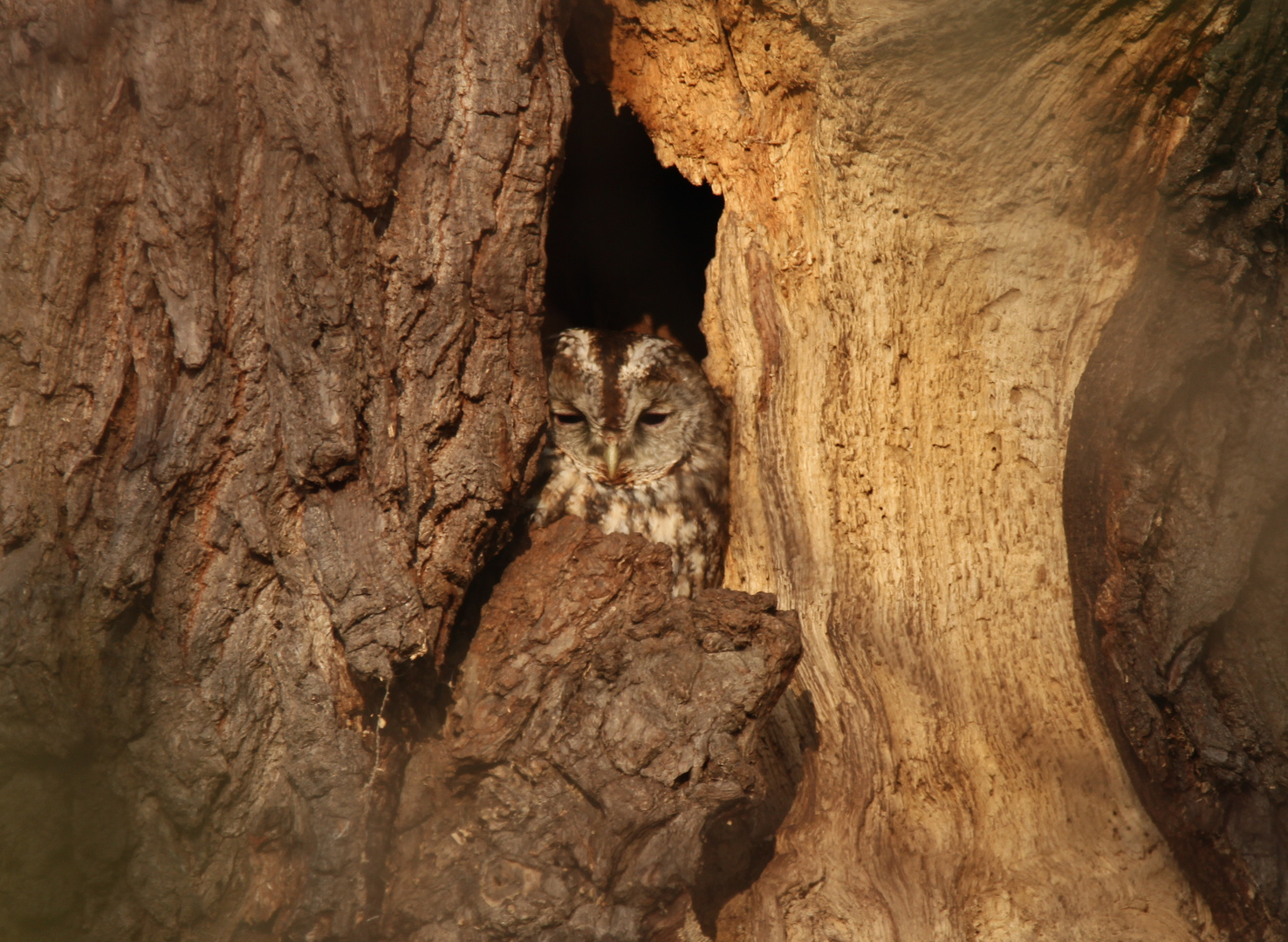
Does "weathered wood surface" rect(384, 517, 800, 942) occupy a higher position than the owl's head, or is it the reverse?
the owl's head

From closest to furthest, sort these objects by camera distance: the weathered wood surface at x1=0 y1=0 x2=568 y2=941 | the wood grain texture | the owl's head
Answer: the weathered wood surface at x1=0 y1=0 x2=568 y2=941 → the wood grain texture → the owl's head

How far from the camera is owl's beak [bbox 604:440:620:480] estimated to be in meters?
2.70

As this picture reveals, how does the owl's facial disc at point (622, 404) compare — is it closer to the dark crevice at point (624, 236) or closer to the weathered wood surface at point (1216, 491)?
the dark crevice at point (624, 236)

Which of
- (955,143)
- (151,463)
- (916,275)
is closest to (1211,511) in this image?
(916,275)

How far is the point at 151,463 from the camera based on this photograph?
5.23ft

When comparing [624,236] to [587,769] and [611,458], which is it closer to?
[611,458]

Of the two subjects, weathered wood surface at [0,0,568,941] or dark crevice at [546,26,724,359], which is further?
dark crevice at [546,26,724,359]

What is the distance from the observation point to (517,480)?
1.82 meters

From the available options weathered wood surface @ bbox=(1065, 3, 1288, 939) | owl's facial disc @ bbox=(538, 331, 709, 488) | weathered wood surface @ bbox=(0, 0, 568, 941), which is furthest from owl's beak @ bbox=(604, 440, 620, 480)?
weathered wood surface @ bbox=(1065, 3, 1288, 939)

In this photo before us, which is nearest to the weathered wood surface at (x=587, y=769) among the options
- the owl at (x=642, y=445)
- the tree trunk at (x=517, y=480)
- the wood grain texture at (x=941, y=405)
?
the tree trunk at (x=517, y=480)

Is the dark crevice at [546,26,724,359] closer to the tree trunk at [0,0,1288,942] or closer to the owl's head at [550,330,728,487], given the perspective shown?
the owl's head at [550,330,728,487]

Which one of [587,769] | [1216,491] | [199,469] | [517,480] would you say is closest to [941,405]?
[1216,491]

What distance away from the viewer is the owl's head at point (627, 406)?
8.73 feet

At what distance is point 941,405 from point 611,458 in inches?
42.0
